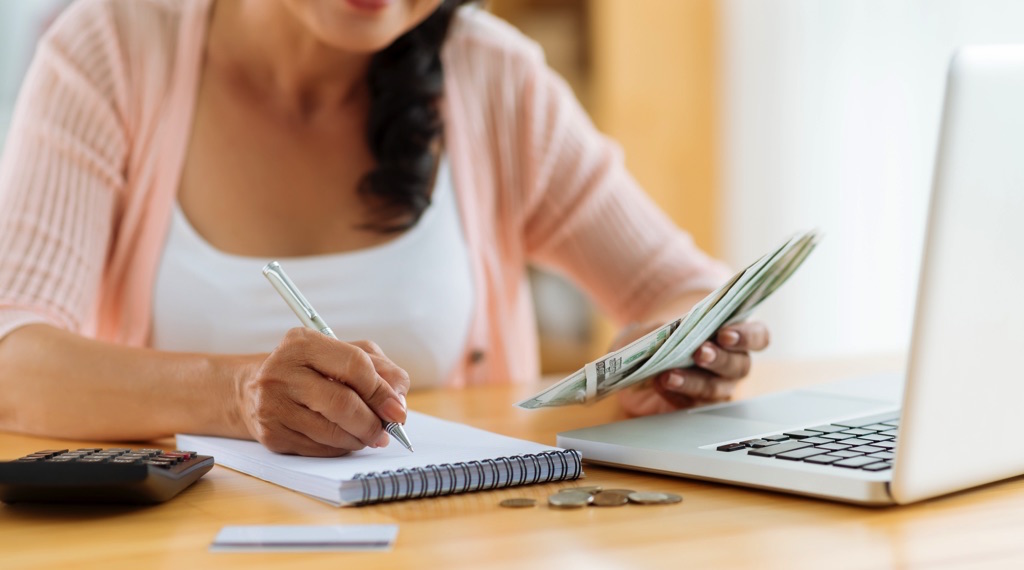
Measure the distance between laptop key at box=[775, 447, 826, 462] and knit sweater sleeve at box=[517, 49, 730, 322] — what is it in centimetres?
68

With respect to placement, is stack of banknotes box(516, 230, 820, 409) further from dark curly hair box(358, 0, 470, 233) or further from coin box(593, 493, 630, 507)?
dark curly hair box(358, 0, 470, 233)

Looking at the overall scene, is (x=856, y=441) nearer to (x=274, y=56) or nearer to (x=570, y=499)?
(x=570, y=499)

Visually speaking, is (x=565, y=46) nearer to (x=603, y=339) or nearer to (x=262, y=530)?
(x=603, y=339)

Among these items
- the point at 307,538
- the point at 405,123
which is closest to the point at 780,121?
the point at 405,123

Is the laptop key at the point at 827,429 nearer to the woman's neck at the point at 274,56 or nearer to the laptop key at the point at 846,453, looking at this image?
the laptop key at the point at 846,453

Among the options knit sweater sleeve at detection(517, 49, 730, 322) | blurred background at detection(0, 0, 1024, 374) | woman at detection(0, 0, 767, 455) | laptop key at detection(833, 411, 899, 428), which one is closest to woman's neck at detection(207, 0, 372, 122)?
woman at detection(0, 0, 767, 455)

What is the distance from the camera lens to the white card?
0.57 metres

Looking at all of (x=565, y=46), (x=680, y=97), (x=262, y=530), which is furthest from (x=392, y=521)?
(x=565, y=46)

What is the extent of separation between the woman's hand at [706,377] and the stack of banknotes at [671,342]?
6 centimetres

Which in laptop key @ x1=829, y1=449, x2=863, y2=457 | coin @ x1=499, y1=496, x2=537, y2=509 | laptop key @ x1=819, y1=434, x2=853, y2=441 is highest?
laptop key @ x1=819, y1=434, x2=853, y2=441

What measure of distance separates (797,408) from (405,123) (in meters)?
0.66

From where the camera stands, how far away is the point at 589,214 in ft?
4.72

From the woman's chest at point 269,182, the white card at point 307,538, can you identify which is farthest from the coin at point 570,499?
the woman's chest at point 269,182

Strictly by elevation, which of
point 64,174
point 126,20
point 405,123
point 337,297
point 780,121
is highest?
point 780,121
